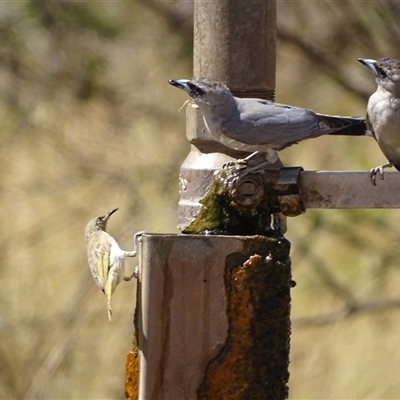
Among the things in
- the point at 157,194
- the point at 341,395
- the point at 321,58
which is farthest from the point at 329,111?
the point at 341,395

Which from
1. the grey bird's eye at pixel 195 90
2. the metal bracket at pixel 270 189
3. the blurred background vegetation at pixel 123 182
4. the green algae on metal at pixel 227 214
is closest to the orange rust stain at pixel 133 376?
the green algae on metal at pixel 227 214

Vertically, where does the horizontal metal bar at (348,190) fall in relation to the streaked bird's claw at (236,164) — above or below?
below

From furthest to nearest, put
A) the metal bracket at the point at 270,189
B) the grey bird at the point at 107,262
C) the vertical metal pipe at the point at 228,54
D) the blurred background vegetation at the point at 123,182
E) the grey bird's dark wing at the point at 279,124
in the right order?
the blurred background vegetation at the point at 123,182 → the grey bird at the point at 107,262 → the grey bird's dark wing at the point at 279,124 → the vertical metal pipe at the point at 228,54 → the metal bracket at the point at 270,189

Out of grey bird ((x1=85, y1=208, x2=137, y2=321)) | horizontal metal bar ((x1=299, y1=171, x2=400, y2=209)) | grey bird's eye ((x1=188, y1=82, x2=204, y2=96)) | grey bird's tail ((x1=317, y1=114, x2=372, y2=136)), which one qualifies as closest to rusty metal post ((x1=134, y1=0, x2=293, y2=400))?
horizontal metal bar ((x1=299, y1=171, x2=400, y2=209))

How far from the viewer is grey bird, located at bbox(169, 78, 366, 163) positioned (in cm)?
345

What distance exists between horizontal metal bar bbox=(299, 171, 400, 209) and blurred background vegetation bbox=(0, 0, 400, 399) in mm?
3298

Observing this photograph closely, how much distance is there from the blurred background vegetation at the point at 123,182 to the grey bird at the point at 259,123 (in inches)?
119

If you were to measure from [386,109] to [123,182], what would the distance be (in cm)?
291

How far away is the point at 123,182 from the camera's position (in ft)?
22.4

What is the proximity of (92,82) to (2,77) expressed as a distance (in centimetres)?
66

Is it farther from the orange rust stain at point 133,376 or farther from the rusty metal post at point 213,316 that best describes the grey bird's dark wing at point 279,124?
the orange rust stain at point 133,376

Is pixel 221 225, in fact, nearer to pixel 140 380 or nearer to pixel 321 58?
pixel 140 380

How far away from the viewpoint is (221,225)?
3311mm

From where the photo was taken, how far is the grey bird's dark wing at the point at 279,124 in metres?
3.55
